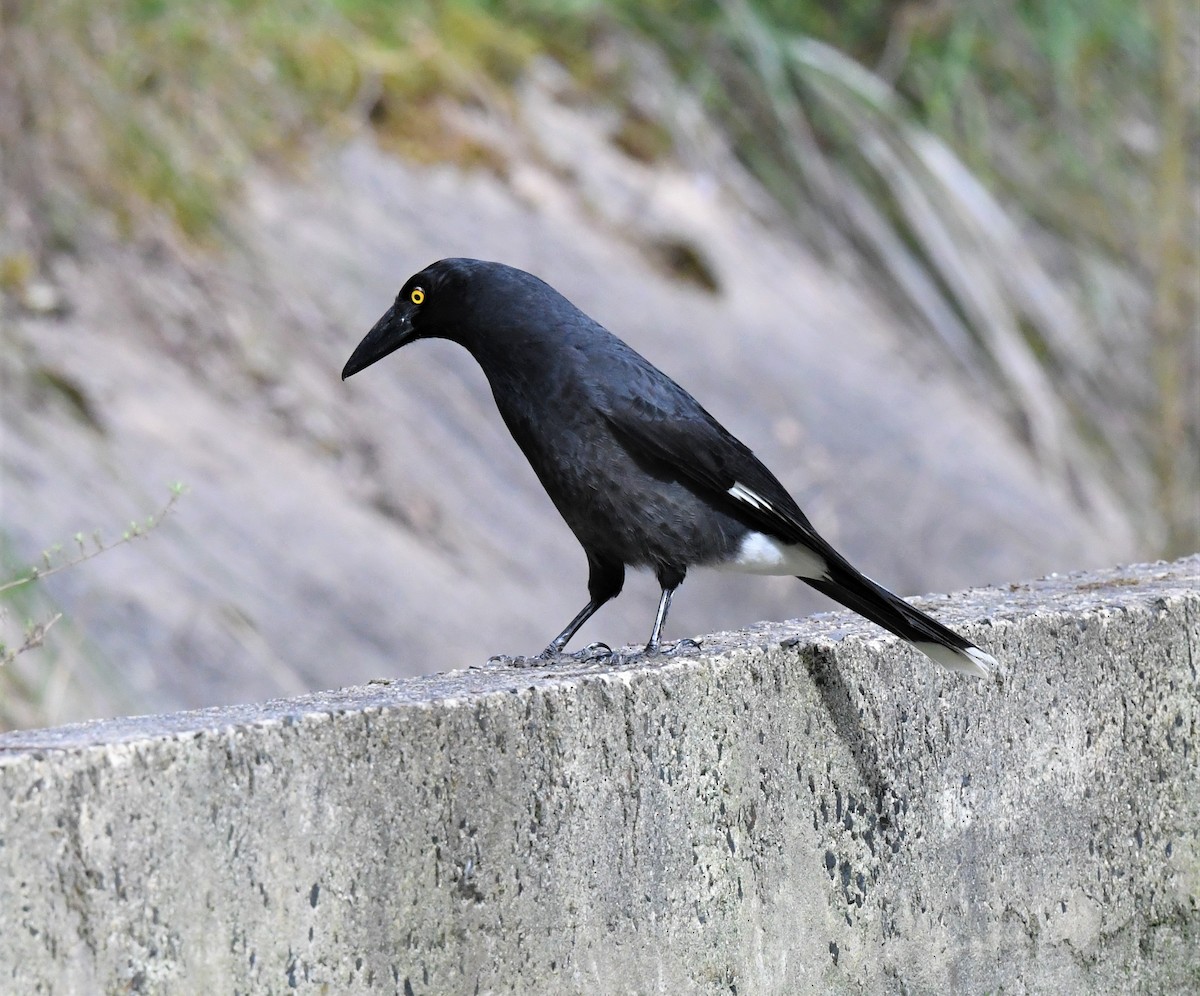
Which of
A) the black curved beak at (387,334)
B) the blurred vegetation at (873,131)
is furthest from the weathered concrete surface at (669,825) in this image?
the blurred vegetation at (873,131)

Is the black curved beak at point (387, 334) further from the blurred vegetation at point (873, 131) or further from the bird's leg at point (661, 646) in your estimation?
the blurred vegetation at point (873, 131)

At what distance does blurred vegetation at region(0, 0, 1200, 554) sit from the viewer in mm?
5766

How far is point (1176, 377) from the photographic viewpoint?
23.5ft

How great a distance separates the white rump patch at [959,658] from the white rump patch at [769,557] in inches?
16.9

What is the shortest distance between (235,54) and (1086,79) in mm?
4584

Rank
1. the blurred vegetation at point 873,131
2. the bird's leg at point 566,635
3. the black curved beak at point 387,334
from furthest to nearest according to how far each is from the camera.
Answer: the blurred vegetation at point 873,131 → the black curved beak at point 387,334 → the bird's leg at point 566,635

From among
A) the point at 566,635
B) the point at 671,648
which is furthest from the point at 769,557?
the point at 671,648

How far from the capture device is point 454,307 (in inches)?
123

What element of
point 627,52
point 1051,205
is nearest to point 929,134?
point 1051,205

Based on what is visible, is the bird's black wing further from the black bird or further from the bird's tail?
the bird's tail

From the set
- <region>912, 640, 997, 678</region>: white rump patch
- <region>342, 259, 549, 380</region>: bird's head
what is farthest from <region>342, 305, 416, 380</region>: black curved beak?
<region>912, 640, 997, 678</region>: white rump patch

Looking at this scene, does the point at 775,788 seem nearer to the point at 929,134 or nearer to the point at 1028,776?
the point at 1028,776

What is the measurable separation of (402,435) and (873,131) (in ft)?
10.7

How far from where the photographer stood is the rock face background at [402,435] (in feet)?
15.2
